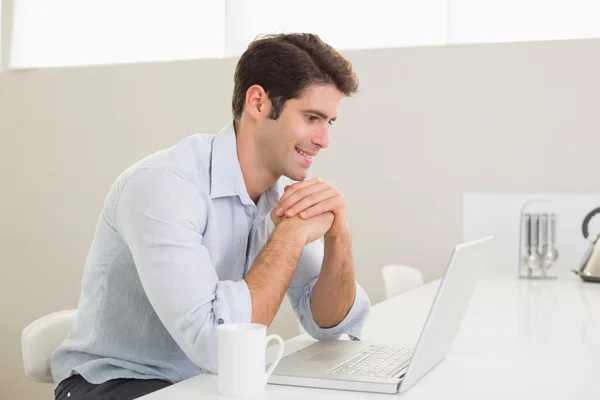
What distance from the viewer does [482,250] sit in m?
1.27

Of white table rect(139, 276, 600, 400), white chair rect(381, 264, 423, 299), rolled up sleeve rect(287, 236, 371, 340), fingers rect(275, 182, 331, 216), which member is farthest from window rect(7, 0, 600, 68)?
fingers rect(275, 182, 331, 216)

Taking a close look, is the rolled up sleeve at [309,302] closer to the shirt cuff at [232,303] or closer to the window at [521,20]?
the shirt cuff at [232,303]

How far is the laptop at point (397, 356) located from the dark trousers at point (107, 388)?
32 cm

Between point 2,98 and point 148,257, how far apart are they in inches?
103

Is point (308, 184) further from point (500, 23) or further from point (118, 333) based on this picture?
point (500, 23)

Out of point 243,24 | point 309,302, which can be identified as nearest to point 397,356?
point 309,302

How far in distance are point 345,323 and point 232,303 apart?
301 mm

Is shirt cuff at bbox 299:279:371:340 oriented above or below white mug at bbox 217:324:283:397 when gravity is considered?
below

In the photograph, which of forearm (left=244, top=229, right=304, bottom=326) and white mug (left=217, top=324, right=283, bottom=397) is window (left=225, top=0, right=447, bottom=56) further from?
white mug (left=217, top=324, right=283, bottom=397)

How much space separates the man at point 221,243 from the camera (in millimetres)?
1277

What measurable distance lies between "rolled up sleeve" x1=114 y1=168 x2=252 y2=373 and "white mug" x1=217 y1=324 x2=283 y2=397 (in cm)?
20

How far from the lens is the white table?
41.5 inches

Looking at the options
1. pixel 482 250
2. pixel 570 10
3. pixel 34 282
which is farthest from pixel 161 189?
pixel 34 282

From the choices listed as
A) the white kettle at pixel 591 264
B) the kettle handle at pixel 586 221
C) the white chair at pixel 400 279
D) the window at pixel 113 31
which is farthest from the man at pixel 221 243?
the window at pixel 113 31
